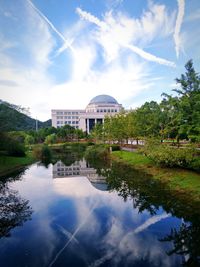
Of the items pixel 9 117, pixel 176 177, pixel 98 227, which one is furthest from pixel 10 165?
pixel 98 227

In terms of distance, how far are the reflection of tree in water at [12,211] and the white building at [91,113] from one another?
85.7m

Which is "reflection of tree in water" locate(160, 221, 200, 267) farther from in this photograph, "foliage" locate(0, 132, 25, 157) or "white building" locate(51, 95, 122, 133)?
"white building" locate(51, 95, 122, 133)

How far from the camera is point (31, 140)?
68.1m

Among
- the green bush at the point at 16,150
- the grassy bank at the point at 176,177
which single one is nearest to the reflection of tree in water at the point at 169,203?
the grassy bank at the point at 176,177

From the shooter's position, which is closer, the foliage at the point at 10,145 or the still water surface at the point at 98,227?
the still water surface at the point at 98,227

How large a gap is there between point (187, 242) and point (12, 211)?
11.0 meters

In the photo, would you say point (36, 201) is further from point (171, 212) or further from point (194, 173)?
point (194, 173)

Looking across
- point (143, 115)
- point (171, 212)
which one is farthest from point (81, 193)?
point (143, 115)

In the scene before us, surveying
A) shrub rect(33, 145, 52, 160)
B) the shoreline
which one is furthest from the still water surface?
shrub rect(33, 145, 52, 160)

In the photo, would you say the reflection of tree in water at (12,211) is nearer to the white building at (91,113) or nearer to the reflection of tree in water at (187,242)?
the reflection of tree in water at (187,242)

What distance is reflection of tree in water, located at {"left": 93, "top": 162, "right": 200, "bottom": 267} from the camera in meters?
9.35

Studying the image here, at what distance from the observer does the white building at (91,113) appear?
375ft

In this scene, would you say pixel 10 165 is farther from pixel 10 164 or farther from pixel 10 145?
pixel 10 145

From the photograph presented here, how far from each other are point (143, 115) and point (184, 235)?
30650mm
